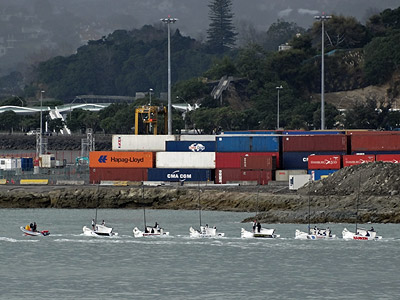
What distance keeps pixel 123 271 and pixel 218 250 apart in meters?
11.0

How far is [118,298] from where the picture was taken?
208ft

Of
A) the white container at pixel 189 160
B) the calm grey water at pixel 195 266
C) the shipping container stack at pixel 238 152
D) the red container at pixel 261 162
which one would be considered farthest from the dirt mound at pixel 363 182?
the white container at pixel 189 160

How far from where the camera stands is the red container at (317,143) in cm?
12169

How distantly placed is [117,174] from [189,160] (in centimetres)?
911

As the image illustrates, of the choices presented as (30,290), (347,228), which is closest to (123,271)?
(30,290)

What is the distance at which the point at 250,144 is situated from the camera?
123625 mm

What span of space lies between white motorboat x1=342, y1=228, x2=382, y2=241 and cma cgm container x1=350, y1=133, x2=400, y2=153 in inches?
1426

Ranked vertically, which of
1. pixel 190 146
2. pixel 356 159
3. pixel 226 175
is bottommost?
pixel 226 175

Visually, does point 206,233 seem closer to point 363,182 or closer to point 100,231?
point 100,231

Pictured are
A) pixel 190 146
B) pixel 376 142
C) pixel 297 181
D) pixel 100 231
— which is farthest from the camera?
pixel 190 146

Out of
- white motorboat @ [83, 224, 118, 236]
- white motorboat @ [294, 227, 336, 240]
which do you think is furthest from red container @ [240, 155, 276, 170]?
white motorboat @ [294, 227, 336, 240]

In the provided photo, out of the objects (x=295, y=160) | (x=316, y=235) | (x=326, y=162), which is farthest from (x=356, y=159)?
(x=316, y=235)

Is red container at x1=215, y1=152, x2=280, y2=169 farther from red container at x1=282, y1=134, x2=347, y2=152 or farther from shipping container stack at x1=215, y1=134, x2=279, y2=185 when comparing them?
red container at x1=282, y1=134, x2=347, y2=152

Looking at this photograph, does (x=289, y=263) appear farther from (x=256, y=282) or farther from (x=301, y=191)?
(x=301, y=191)
